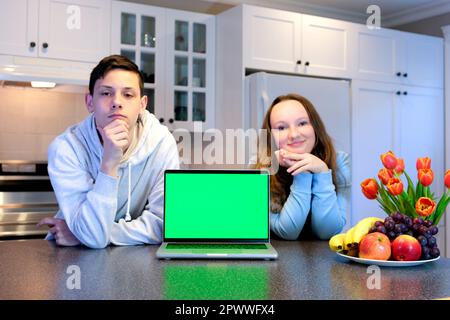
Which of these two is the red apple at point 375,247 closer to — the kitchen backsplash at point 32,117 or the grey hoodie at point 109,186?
the grey hoodie at point 109,186

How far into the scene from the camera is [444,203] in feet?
4.33

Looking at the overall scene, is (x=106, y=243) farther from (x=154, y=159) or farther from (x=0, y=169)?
(x=0, y=169)

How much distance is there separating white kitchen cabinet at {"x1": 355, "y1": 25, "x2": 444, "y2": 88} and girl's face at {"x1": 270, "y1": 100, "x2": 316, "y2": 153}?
213cm

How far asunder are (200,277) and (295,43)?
109 inches

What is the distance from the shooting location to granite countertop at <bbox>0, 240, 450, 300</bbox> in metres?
0.91

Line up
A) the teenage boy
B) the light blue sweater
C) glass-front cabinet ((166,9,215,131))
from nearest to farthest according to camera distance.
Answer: the teenage boy < the light blue sweater < glass-front cabinet ((166,9,215,131))

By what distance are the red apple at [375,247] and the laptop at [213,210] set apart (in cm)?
27

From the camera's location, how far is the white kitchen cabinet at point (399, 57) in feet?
12.4

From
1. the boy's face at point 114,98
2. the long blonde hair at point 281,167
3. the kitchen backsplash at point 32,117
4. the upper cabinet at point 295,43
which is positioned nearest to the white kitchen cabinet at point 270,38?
the upper cabinet at point 295,43

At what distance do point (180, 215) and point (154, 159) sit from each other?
0.33 meters

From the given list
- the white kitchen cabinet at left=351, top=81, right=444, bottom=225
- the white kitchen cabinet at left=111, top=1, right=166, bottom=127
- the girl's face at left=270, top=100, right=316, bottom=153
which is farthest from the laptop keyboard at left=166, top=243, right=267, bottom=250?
the white kitchen cabinet at left=351, top=81, right=444, bottom=225

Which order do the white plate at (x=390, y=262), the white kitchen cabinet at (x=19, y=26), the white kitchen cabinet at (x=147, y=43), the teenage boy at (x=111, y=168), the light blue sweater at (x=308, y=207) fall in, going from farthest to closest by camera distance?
the white kitchen cabinet at (x=147, y=43), the white kitchen cabinet at (x=19, y=26), the light blue sweater at (x=308, y=207), the teenage boy at (x=111, y=168), the white plate at (x=390, y=262)

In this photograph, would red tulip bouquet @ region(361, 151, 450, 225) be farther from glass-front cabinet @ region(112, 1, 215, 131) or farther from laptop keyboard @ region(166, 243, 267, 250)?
glass-front cabinet @ region(112, 1, 215, 131)
